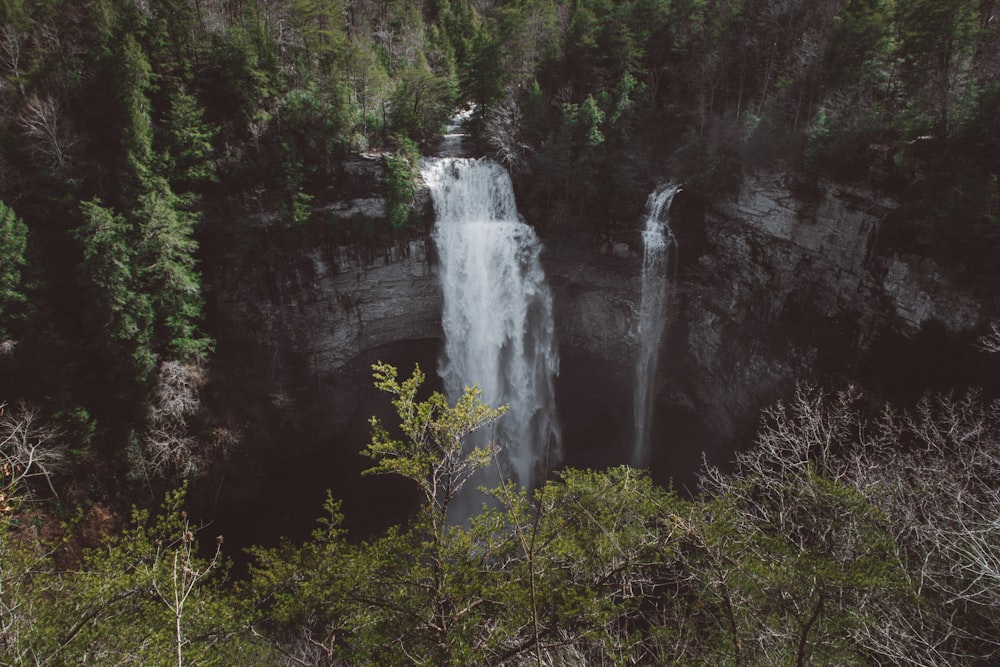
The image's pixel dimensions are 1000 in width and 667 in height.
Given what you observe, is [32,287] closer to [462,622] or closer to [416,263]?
[416,263]

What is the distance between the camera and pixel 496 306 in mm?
23438

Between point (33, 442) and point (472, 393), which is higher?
point (472, 393)

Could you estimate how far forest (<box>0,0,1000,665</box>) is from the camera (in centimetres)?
743

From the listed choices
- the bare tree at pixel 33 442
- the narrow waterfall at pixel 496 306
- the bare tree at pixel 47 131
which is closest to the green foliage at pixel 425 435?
the bare tree at pixel 33 442

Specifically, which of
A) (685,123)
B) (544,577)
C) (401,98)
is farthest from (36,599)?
(685,123)

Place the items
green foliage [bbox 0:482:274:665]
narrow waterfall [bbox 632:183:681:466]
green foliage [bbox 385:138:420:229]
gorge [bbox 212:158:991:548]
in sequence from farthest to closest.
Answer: narrow waterfall [bbox 632:183:681:466] → green foliage [bbox 385:138:420:229] → gorge [bbox 212:158:991:548] → green foliage [bbox 0:482:274:665]

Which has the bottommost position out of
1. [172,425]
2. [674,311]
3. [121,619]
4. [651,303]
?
[172,425]

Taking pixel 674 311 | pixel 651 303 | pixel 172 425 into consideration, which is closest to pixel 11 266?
pixel 172 425

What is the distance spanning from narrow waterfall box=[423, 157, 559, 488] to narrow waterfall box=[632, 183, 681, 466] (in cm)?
409

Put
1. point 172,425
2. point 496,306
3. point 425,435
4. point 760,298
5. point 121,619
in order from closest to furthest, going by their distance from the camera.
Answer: point 425,435, point 121,619, point 172,425, point 760,298, point 496,306

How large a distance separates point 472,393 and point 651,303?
16.4 meters

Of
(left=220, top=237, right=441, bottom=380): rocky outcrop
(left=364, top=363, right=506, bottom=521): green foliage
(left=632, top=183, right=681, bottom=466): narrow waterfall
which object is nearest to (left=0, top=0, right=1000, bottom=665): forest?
(left=364, top=363, right=506, bottom=521): green foliage

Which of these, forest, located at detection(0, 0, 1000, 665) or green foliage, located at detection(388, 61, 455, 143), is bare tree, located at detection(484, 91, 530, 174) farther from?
green foliage, located at detection(388, 61, 455, 143)

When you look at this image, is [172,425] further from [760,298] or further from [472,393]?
[760,298]
